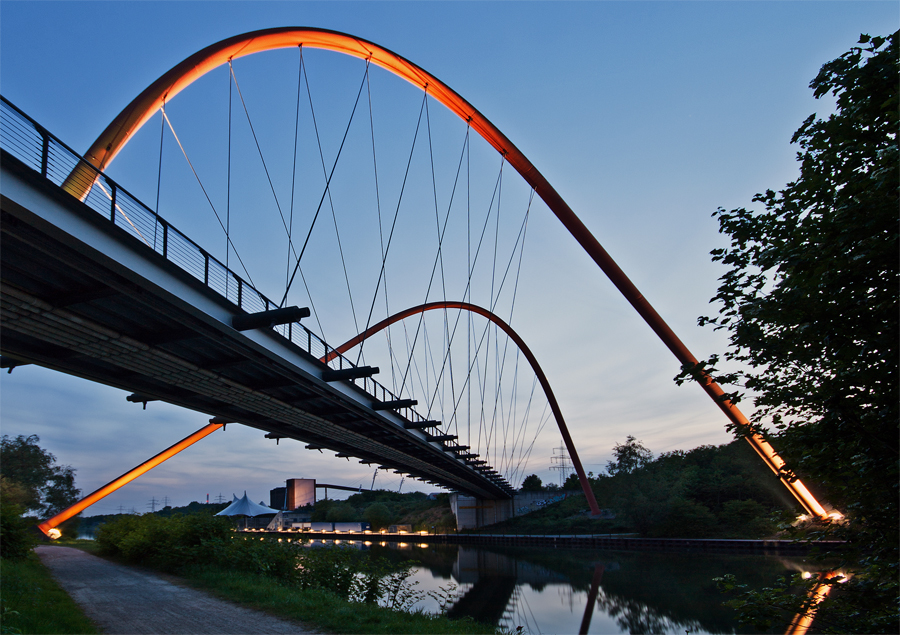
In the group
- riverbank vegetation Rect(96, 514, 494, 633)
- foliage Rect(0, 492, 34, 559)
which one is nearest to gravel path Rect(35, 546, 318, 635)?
riverbank vegetation Rect(96, 514, 494, 633)

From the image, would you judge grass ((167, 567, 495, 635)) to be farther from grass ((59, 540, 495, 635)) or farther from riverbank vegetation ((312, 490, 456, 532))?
riverbank vegetation ((312, 490, 456, 532))

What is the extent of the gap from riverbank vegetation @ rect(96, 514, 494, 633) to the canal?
2065 mm

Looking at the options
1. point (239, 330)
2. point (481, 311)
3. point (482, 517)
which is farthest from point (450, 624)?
point (482, 517)

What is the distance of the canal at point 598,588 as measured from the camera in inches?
858

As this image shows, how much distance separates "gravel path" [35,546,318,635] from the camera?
11.3m

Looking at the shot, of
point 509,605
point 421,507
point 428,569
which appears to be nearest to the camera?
point 509,605

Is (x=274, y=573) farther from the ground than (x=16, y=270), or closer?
closer

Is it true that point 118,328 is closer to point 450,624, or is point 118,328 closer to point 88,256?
point 88,256

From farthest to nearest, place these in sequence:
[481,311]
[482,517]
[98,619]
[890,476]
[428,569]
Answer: [482,517]
[481,311]
[428,569]
[98,619]
[890,476]

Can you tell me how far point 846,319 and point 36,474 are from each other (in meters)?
77.3

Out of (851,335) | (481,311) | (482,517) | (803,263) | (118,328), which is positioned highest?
(481,311)

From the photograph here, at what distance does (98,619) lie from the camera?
12125 mm

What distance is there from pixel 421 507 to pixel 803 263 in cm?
10995

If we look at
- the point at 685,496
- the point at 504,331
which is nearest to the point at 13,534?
→ the point at 504,331
